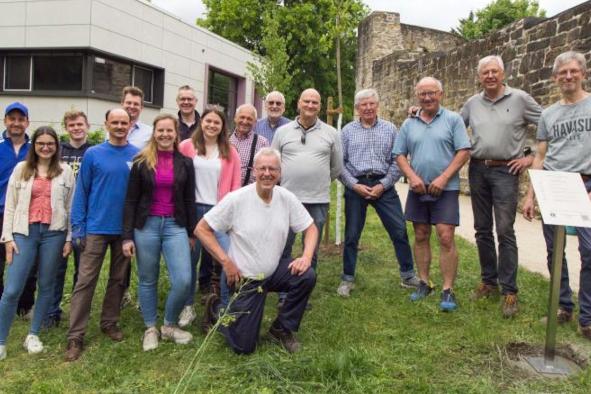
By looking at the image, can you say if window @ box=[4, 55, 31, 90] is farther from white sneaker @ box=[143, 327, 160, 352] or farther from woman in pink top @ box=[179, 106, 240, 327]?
white sneaker @ box=[143, 327, 160, 352]

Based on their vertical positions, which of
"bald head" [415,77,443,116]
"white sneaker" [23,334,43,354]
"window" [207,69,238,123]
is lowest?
"white sneaker" [23,334,43,354]

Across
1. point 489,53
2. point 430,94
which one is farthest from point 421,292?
point 489,53

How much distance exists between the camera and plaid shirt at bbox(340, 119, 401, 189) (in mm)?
4859

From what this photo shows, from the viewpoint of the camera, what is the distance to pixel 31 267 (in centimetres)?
368

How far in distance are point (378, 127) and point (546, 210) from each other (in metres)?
1.96

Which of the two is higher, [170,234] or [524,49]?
[524,49]

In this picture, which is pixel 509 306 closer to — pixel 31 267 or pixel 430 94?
pixel 430 94

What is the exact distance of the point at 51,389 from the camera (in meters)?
3.06

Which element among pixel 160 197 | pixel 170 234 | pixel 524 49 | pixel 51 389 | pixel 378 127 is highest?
pixel 524 49

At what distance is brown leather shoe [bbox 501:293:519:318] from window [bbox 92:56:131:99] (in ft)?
38.8

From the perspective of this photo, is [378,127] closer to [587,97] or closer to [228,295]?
[587,97]

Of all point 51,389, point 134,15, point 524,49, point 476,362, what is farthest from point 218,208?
point 134,15

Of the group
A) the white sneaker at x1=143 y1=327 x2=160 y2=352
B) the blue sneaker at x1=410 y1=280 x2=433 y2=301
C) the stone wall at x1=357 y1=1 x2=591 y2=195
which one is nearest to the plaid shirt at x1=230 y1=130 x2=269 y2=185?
the white sneaker at x1=143 y1=327 x2=160 y2=352

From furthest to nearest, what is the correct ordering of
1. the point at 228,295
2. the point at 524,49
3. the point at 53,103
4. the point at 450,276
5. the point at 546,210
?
the point at 53,103 → the point at 524,49 → the point at 450,276 → the point at 228,295 → the point at 546,210
